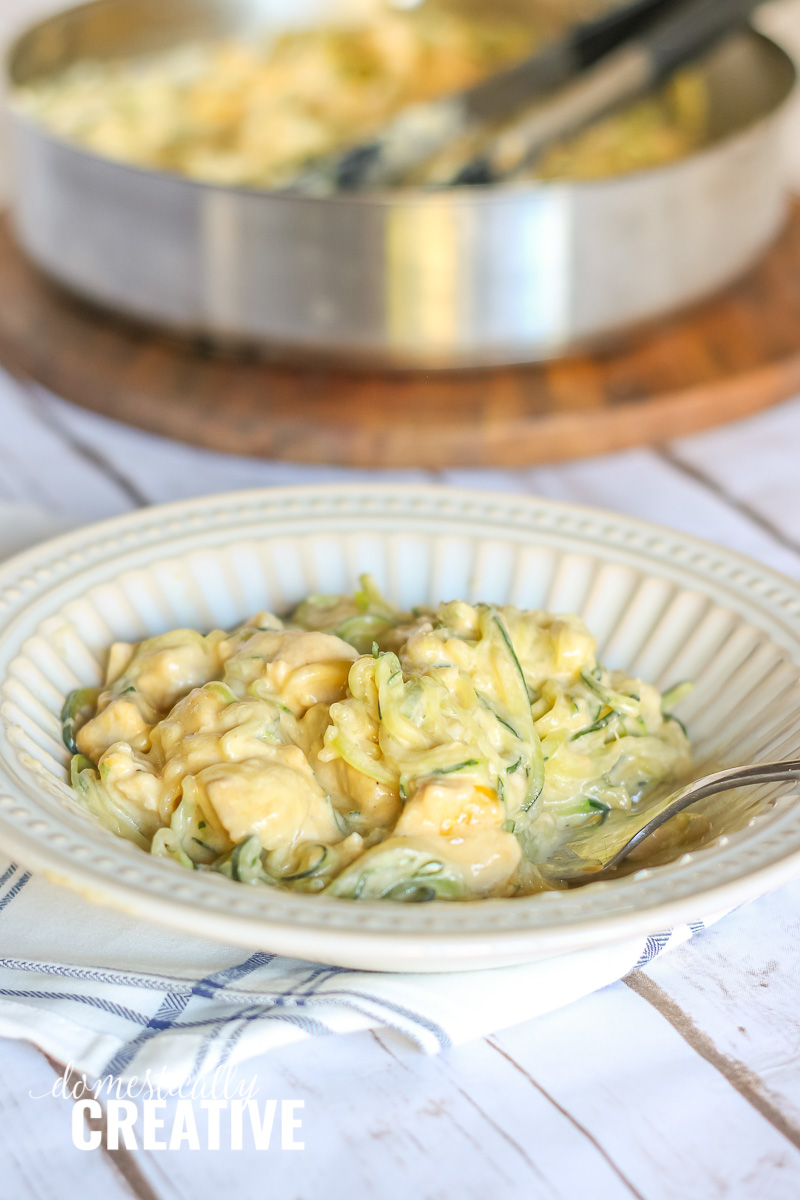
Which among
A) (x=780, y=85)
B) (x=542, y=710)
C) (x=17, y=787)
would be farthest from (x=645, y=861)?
(x=780, y=85)

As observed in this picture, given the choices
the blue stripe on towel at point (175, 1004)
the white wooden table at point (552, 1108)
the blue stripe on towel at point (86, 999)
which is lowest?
the blue stripe on towel at point (86, 999)

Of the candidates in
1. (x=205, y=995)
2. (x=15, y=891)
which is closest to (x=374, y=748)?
(x=205, y=995)

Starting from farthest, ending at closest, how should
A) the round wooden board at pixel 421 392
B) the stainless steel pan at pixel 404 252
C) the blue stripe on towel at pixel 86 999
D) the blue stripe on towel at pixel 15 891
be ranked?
1. the round wooden board at pixel 421 392
2. the stainless steel pan at pixel 404 252
3. the blue stripe on towel at pixel 15 891
4. the blue stripe on towel at pixel 86 999

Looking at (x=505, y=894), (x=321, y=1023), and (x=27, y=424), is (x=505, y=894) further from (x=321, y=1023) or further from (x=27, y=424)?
(x=27, y=424)

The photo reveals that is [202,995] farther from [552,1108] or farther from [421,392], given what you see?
[421,392]

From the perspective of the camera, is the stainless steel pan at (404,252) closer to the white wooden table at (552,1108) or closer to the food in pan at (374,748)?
the food in pan at (374,748)

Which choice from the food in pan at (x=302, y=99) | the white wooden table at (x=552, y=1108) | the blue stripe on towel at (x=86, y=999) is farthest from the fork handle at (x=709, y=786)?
the food in pan at (x=302, y=99)

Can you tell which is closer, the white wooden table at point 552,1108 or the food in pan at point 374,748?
the white wooden table at point 552,1108
